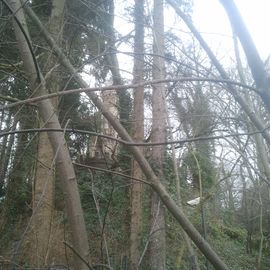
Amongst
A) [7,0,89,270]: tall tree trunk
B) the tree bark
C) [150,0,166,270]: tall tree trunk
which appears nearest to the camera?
the tree bark

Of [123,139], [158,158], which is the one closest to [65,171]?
[123,139]

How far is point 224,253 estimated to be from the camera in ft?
34.0

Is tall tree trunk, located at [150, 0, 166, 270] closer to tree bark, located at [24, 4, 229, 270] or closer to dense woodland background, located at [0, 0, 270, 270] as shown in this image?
dense woodland background, located at [0, 0, 270, 270]

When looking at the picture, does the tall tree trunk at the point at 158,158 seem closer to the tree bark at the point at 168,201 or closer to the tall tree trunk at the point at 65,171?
the tall tree trunk at the point at 65,171

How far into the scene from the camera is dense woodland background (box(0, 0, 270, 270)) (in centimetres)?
196

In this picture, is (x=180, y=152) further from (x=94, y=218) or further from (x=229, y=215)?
(x=229, y=215)

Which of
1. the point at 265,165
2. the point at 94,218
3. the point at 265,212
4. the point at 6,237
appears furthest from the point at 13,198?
the point at 265,165

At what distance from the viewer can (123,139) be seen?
2.17m

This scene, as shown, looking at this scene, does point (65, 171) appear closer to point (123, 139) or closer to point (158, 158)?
point (123, 139)

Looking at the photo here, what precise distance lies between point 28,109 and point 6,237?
3672mm

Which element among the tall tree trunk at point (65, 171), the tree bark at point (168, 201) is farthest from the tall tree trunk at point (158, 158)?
the tree bark at point (168, 201)

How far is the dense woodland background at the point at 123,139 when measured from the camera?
1.96 m

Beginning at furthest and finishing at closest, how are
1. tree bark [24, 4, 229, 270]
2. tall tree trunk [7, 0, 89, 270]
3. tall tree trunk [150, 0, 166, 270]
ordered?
tall tree trunk [150, 0, 166, 270]
tall tree trunk [7, 0, 89, 270]
tree bark [24, 4, 229, 270]

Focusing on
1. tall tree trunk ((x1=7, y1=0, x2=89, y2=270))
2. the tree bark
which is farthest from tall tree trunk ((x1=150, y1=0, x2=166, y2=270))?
the tree bark
